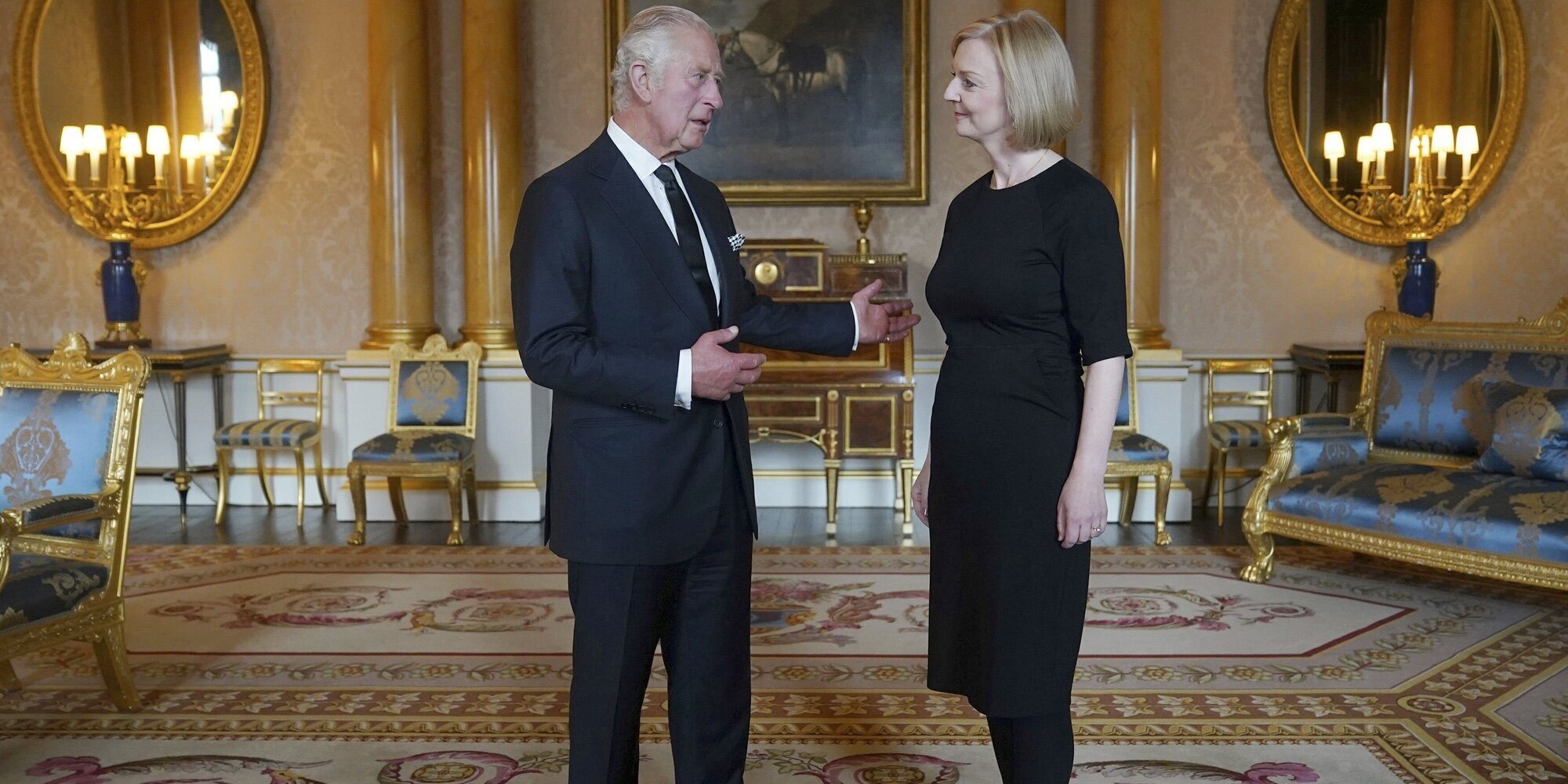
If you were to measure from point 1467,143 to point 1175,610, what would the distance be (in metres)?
3.47

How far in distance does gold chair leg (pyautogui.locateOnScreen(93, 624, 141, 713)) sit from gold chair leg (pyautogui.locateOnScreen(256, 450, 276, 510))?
139 inches

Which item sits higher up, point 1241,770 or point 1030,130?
point 1030,130

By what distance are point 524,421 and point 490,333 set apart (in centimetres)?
51

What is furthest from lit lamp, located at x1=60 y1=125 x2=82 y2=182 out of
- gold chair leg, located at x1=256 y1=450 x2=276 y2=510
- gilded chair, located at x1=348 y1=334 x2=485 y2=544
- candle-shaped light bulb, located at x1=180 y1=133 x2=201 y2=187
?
gilded chair, located at x1=348 y1=334 x2=485 y2=544

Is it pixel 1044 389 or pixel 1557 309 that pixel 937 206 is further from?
pixel 1044 389

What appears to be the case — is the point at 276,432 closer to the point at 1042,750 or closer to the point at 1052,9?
the point at 1052,9

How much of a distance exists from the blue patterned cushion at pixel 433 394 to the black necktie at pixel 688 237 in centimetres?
440

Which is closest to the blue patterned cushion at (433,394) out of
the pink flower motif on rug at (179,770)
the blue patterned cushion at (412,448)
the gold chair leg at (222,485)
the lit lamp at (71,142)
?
the blue patterned cushion at (412,448)

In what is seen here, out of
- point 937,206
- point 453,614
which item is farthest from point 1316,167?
point 453,614

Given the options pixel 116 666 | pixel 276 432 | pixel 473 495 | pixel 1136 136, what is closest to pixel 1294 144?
pixel 1136 136

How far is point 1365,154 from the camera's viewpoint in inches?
268

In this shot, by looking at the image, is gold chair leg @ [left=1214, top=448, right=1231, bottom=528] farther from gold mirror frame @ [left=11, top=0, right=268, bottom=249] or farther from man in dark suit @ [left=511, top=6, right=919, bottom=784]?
gold mirror frame @ [left=11, top=0, right=268, bottom=249]

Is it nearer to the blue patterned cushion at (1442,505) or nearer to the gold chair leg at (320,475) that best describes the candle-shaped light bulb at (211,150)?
the gold chair leg at (320,475)

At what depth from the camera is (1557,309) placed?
16.4 ft
